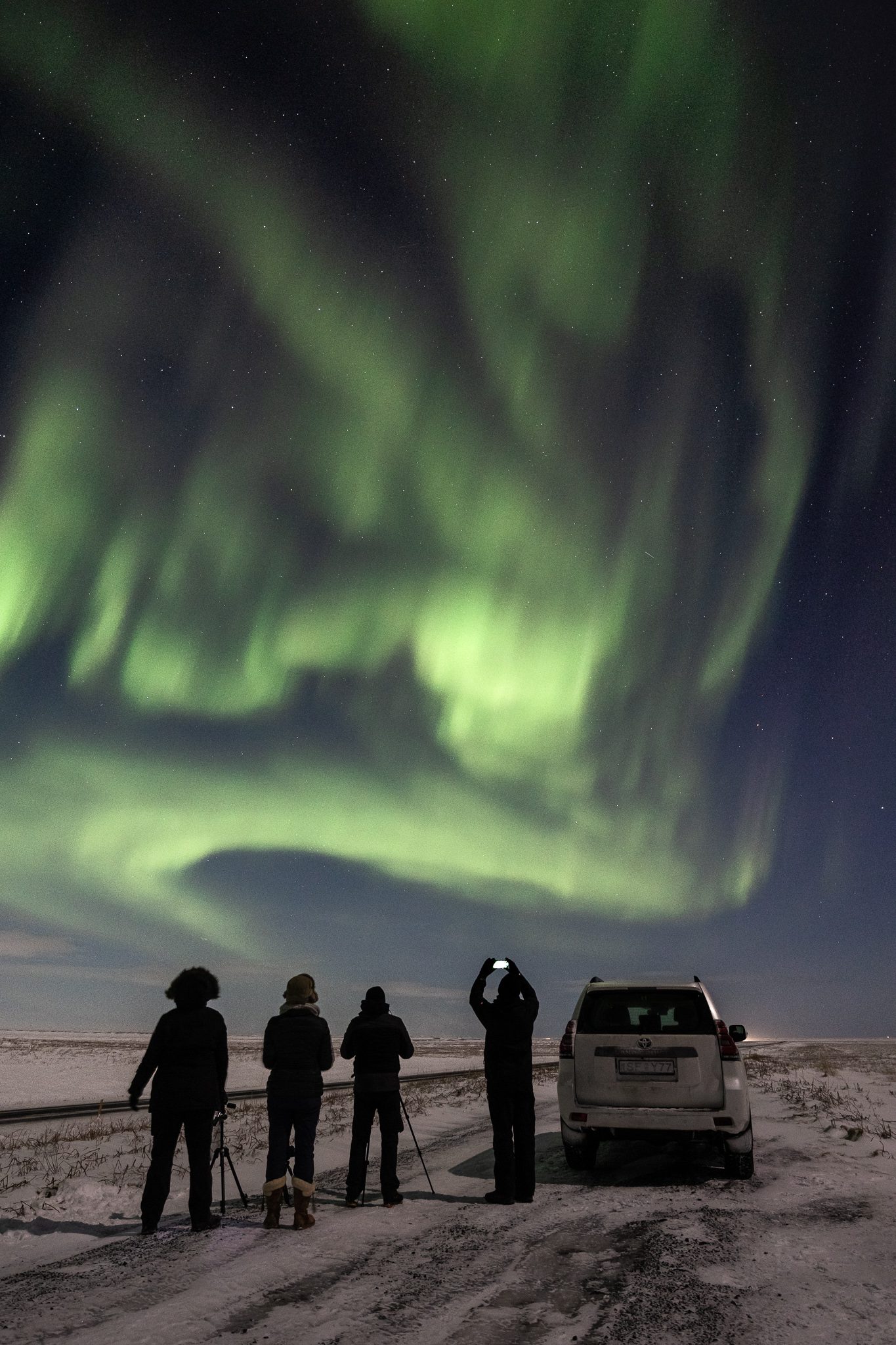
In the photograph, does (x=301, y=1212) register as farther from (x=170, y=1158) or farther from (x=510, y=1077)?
(x=510, y=1077)

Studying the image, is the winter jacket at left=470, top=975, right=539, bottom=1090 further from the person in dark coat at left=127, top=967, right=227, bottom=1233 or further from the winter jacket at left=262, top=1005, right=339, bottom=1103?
the person in dark coat at left=127, top=967, right=227, bottom=1233

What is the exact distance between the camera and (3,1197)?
8609 mm

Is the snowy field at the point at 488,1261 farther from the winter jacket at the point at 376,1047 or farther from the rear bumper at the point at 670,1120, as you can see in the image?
the winter jacket at the point at 376,1047

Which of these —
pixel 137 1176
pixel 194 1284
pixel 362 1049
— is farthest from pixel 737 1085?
pixel 137 1176

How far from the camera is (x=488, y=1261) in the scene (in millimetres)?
5562

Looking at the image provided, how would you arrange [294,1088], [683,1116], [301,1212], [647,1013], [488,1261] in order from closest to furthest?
[488,1261]
[301,1212]
[294,1088]
[683,1116]
[647,1013]

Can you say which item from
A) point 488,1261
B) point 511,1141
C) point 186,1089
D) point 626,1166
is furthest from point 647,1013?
point 186,1089

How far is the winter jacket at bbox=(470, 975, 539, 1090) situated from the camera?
7941mm

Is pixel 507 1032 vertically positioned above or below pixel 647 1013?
below

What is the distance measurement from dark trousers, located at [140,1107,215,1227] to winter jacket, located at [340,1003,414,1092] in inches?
53.6

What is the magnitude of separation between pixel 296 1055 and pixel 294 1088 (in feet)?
0.84

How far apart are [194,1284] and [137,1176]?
17.6 feet

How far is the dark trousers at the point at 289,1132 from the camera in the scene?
6996 mm

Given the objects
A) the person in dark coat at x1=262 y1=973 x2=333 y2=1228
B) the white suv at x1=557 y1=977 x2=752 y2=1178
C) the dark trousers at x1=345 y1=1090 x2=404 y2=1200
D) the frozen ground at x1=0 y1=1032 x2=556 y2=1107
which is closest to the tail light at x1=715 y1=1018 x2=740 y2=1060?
the white suv at x1=557 y1=977 x2=752 y2=1178
